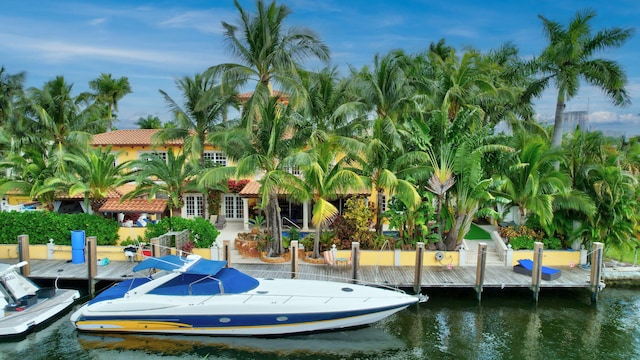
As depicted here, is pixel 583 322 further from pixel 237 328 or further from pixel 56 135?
pixel 56 135

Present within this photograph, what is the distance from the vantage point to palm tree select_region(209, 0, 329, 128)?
62.5ft

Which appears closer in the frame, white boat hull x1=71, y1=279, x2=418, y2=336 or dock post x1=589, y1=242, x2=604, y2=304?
white boat hull x1=71, y1=279, x2=418, y2=336

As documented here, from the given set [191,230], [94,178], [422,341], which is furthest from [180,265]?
[94,178]

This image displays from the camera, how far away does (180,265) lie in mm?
13695

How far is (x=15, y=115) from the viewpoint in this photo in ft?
76.4

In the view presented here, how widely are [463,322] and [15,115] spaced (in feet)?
81.9

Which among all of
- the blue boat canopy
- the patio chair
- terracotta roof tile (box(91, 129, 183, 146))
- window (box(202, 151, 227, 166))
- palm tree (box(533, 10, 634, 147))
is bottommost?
the patio chair

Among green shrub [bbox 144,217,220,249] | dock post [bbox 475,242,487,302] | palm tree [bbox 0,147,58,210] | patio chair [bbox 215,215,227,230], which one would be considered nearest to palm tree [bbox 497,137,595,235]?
dock post [bbox 475,242,487,302]

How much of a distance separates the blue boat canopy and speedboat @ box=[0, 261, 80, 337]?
325 centimetres

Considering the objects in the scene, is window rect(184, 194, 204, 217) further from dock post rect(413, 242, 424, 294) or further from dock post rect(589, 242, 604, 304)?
dock post rect(589, 242, 604, 304)

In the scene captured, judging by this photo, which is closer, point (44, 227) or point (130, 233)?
point (44, 227)

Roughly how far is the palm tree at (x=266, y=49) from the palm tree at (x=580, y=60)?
10.9 meters

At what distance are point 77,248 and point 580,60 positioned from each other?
24.0 m

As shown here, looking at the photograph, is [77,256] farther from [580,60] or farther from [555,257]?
[580,60]
